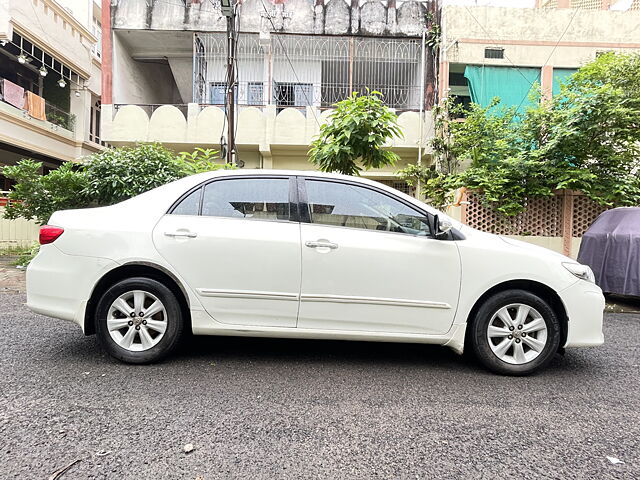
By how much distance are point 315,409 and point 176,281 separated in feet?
4.89

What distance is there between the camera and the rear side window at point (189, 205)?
11.0 feet

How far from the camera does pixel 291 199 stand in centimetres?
338

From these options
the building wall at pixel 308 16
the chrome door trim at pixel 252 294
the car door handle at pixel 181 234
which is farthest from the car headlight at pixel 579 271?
the building wall at pixel 308 16

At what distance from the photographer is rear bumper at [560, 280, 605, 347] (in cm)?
321

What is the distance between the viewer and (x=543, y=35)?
11352 mm

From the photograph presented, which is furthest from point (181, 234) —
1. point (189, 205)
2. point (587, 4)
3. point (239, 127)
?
point (587, 4)

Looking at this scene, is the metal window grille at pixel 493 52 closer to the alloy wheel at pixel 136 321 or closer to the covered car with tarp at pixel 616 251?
the covered car with tarp at pixel 616 251

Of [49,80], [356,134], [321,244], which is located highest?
[49,80]

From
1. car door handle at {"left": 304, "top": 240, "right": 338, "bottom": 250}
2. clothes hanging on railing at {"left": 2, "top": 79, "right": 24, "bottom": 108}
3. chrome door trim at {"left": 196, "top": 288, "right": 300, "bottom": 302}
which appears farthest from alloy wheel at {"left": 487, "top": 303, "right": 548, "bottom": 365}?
clothes hanging on railing at {"left": 2, "top": 79, "right": 24, "bottom": 108}

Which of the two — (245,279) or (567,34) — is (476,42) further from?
(245,279)

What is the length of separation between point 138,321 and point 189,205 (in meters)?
1.01

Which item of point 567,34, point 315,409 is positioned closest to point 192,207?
point 315,409

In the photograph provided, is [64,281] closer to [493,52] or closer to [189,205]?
[189,205]

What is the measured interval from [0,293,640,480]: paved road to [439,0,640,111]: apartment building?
967 cm
